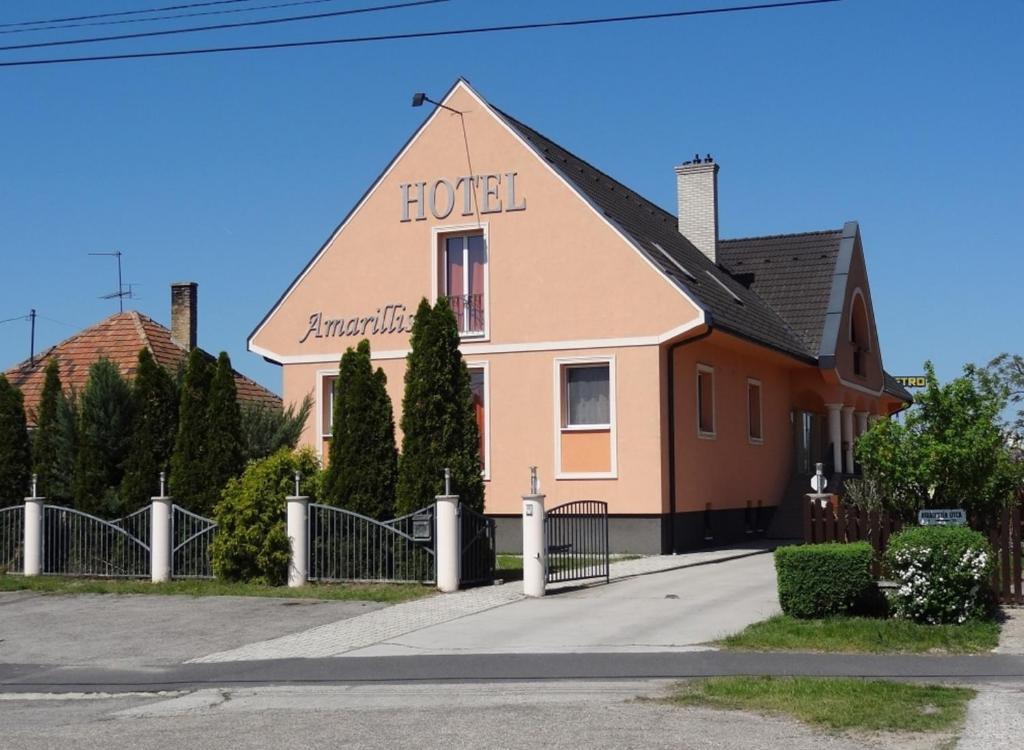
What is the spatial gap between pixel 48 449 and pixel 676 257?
12935 mm

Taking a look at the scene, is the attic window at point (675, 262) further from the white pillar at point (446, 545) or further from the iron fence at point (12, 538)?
the iron fence at point (12, 538)

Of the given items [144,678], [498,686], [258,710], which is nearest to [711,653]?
[498,686]

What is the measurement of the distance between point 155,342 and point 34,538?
44.5ft

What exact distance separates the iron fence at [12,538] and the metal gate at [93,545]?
2.44 ft

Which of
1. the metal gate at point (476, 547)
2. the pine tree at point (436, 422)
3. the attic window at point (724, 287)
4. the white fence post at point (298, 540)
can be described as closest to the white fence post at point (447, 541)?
the metal gate at point (476, 547)

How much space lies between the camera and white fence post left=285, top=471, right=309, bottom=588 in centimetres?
1886

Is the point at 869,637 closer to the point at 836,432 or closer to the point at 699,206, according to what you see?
the point at 836,432

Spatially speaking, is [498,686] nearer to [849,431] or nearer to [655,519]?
[655,519]

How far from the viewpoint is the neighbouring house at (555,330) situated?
23953 mm

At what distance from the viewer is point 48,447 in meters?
22.6

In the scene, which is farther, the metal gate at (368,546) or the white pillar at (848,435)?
the white pillar at (848,435)

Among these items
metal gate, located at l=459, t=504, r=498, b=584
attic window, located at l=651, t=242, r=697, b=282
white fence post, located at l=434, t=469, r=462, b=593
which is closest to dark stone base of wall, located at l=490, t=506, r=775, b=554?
attic window, located at l=651, t=242, r=697, b=282

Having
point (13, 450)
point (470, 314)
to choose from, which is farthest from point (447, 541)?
point (13, 450)

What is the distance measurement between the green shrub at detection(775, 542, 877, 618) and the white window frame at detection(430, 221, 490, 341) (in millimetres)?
12055
